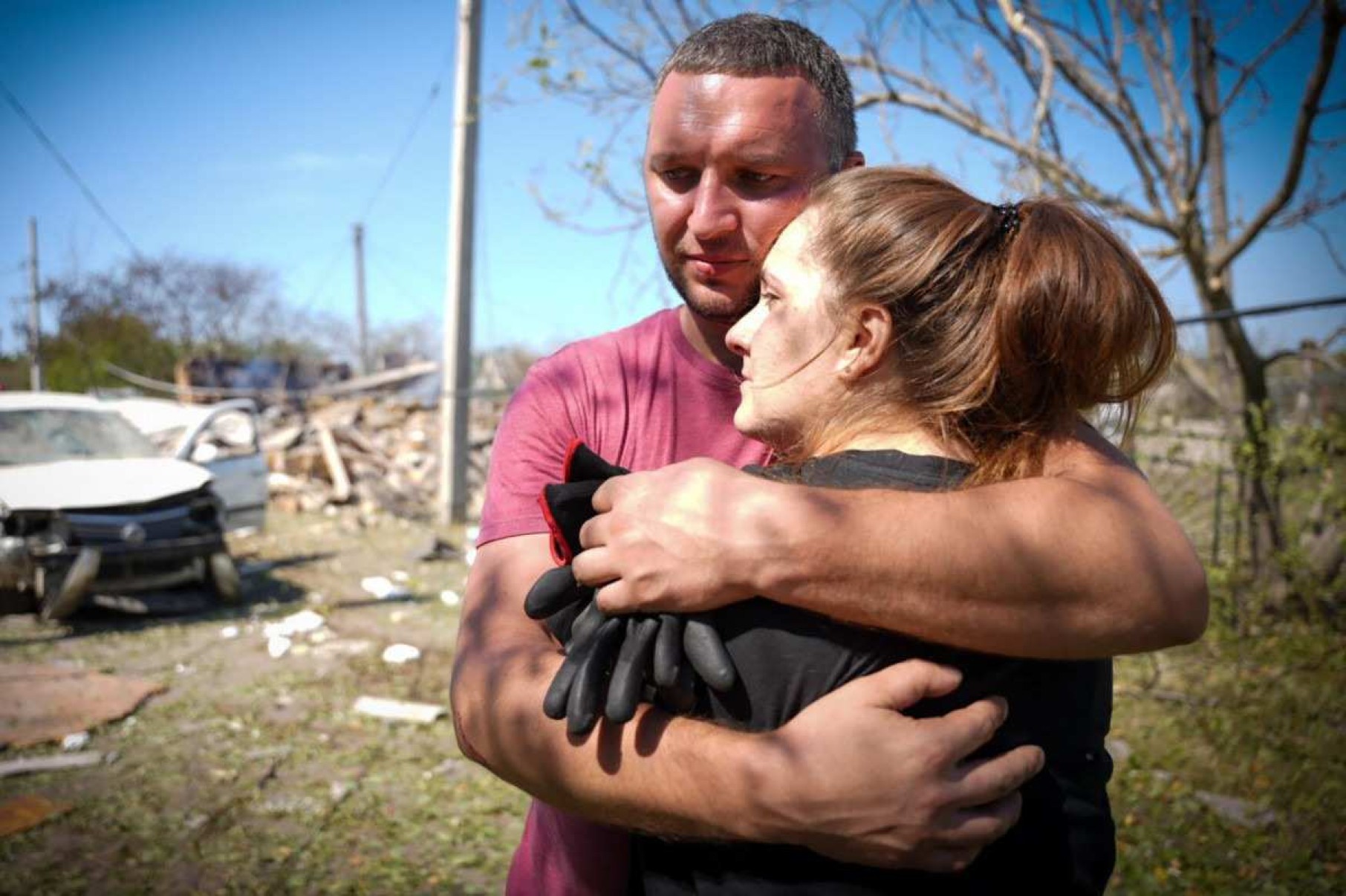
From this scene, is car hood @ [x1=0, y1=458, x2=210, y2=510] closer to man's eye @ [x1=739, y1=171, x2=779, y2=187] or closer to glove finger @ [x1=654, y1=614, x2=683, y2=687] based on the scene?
man's eye @ [x1=739, y1=171, x2=779, y2=187]

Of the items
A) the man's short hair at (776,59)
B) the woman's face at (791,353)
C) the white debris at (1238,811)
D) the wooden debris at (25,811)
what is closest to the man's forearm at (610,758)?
the woman's face at (791,353)

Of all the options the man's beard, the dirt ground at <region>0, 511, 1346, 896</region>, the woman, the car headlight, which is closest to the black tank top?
the woman

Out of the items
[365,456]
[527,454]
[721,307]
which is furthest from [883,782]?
[365,456]

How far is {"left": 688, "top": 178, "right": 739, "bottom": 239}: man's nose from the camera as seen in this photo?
1.75 meters

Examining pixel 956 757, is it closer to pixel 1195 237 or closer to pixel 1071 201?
pixel 1071 201

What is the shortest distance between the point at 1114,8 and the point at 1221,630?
4054mm

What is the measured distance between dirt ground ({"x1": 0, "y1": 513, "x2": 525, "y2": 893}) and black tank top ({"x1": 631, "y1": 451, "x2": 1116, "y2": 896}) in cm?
326

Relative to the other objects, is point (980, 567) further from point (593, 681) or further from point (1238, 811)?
point (1238, 811)

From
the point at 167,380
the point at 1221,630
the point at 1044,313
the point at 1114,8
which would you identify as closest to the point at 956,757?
the point at 1044,313

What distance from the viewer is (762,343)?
1419 mm

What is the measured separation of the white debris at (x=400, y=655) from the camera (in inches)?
270

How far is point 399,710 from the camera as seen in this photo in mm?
5871

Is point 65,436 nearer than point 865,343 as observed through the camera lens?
No

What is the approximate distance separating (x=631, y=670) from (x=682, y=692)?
0.08 metres
